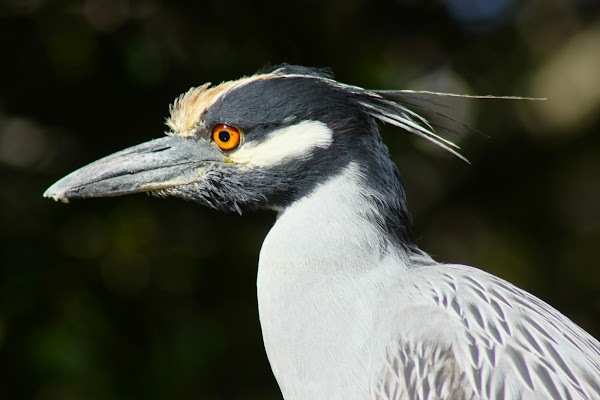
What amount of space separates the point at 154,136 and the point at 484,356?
10.1ft

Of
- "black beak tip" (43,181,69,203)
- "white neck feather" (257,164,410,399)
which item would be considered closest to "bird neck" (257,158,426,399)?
"white neck feather" (257,164,410,399)

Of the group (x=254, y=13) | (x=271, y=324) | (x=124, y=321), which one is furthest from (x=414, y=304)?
(x=254, y=13)

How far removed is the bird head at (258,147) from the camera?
288cm

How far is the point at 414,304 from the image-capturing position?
8.65 feet

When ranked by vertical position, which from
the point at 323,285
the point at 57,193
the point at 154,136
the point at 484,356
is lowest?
the point at 484,356

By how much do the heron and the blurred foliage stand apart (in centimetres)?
188

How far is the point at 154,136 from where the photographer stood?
4.88 m

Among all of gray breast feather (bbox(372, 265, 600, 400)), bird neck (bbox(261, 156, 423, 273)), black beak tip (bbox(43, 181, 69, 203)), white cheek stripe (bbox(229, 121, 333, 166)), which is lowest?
gray breast feather (bbox(372, 265, 600, 400))

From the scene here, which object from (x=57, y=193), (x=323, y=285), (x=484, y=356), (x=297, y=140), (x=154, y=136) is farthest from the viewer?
(x=154, y=136)

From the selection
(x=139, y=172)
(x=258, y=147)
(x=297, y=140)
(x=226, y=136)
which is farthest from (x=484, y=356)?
(x=139, y=172)

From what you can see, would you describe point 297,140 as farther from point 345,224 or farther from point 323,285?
point 323,285

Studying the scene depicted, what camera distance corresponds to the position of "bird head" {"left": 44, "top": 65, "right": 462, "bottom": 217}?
9.45 feet

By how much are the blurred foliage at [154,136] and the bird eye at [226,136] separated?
6.51 ft

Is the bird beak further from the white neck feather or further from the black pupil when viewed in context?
the white neck feather
